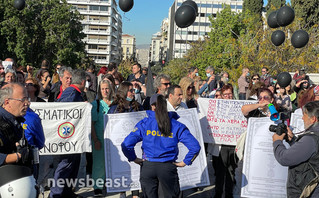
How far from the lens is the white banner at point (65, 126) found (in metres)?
6.43

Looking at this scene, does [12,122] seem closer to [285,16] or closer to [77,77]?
[77,77]

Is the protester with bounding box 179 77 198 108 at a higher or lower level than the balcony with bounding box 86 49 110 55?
lower

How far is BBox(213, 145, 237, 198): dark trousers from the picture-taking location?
6.27m

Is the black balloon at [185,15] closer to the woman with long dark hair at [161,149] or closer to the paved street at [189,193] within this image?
the paved street at [189,193]

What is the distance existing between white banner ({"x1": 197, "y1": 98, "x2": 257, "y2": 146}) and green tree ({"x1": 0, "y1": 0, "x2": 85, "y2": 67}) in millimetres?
45470

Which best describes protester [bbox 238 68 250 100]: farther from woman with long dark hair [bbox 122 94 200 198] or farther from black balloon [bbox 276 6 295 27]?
woman with long dark hair [bbox 122 94 200 198]

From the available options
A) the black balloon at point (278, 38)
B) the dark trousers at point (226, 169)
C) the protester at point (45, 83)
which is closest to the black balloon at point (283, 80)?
the black balloon at point (278, 38)

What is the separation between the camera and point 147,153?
4.38 m

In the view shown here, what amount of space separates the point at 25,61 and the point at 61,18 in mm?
7712

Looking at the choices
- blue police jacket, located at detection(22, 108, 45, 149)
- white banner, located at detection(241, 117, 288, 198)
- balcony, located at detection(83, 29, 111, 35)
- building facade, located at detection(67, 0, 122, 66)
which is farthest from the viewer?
balcony, located at detection(83, 29, 111, 35)

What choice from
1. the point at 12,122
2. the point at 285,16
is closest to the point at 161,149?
the point at 12,122

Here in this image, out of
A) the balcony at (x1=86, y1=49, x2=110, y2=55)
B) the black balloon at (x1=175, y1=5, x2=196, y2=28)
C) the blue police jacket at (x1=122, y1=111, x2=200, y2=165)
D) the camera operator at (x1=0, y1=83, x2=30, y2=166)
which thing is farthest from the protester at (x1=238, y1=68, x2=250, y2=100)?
the balcony at (x1=86, y1=49, x2=110, y2=55)

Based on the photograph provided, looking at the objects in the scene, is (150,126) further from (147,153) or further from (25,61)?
(25,61)

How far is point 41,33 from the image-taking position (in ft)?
175
